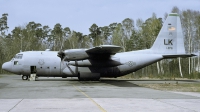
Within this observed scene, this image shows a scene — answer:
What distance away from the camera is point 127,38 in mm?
63812

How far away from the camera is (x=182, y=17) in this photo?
52.4 metres

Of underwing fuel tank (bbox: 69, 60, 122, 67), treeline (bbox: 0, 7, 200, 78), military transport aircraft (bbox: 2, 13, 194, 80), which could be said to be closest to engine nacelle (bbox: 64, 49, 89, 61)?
military transport aircraft (bbox: 2, 13, 194, 80)

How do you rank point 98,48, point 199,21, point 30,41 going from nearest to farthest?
point 98,48 < point 199,21 < point 30,41

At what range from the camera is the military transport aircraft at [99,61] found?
84.0 ft

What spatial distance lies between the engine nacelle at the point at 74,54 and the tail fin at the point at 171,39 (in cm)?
882

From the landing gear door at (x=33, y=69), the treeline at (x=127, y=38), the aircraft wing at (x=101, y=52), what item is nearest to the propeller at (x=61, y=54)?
the aircraft wing at (x=101, y=52)

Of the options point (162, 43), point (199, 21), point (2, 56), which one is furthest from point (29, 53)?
point (199, 21)

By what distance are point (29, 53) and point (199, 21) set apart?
36489mm

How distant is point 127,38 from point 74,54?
42.1 m
